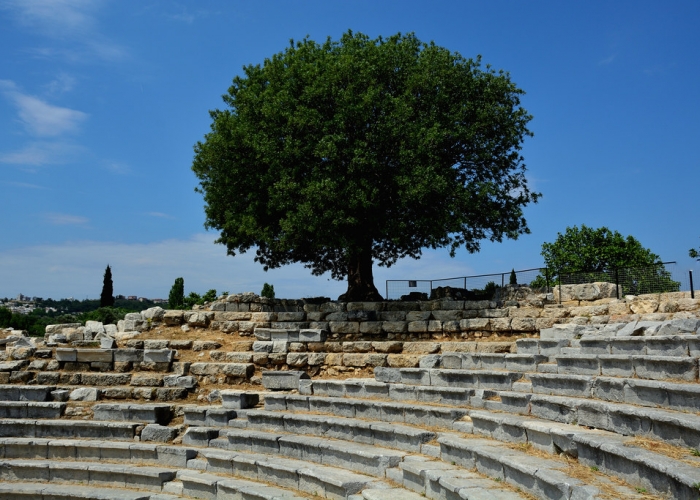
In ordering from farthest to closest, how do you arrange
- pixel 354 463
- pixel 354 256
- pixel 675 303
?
pixel 354 256
pixel 675 303
pixel 354 463

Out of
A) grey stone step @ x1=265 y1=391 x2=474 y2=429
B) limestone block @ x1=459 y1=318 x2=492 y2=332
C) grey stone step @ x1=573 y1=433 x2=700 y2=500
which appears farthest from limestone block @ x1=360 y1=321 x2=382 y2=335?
grey stone step @ x1=573 y1=433 x2=700 y2=500

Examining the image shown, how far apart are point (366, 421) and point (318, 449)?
1017 millimetres

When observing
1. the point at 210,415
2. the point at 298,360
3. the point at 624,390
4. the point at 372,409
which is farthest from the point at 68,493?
the point at 624,390

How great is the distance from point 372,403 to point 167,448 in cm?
401

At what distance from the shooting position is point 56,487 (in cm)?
1130

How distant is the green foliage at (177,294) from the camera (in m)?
37.3

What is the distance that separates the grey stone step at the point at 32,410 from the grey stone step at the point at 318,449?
3.85 meters

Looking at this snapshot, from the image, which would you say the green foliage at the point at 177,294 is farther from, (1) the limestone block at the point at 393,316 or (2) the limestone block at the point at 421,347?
(2) the limestone block at the point at 421,347

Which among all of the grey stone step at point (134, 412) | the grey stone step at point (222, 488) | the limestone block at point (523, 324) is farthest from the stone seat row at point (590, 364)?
the grey stone step at point (134, 412)

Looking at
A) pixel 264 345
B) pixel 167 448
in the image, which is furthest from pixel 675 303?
pixel 167 448

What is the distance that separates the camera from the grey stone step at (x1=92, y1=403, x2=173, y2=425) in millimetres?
12859

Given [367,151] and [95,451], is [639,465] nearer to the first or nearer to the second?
[95,451]

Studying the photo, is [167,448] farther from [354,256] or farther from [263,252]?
[263,252]

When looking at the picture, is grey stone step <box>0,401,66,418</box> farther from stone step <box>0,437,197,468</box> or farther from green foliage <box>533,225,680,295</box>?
green foliage <box>533,225,680,295</box>
